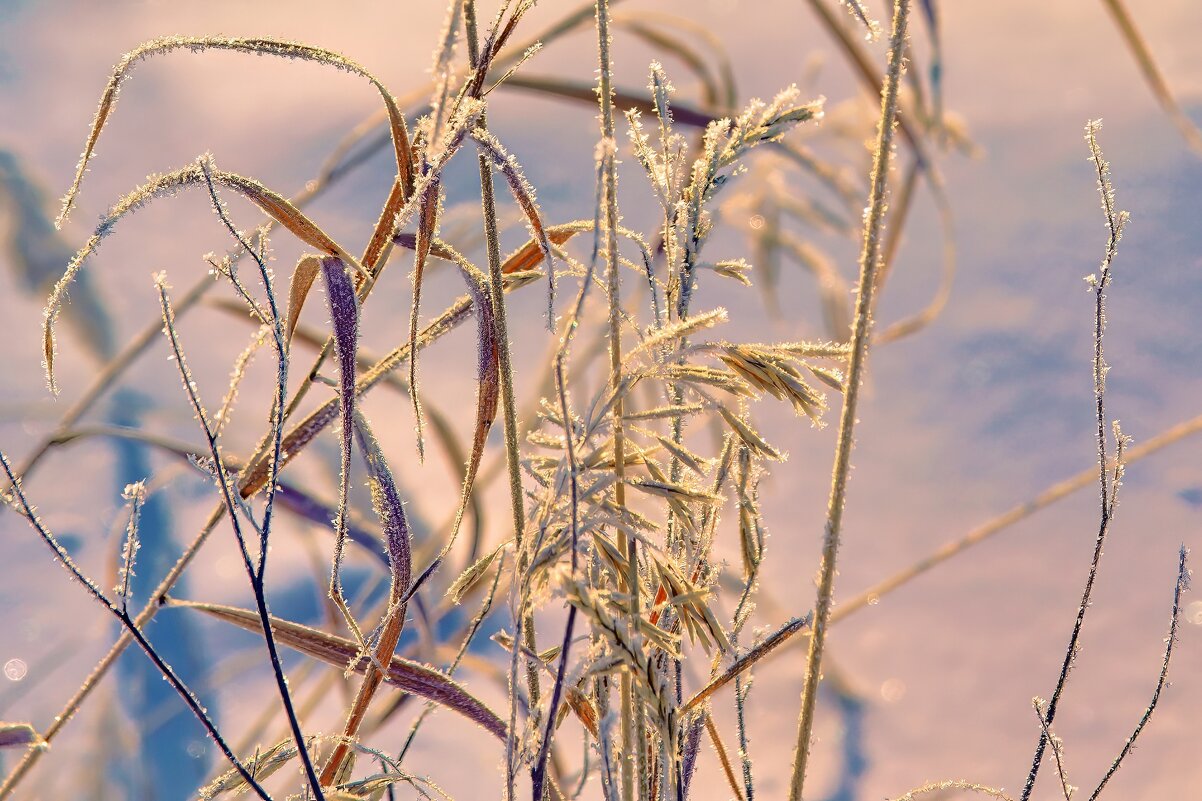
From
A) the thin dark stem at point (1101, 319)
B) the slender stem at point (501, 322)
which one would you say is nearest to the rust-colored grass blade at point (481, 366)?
the slender stem at point (501, 322)

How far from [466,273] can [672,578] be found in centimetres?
9

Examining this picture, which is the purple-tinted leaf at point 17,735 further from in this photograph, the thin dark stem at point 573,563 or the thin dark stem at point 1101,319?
the thin dark stem at point 1101,319

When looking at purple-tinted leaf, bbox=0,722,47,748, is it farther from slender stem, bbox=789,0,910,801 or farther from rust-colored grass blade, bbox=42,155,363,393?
slender stem, bbox=789,0,910,801

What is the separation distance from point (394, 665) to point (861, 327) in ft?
0.54

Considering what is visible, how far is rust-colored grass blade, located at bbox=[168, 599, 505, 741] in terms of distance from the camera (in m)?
0.28

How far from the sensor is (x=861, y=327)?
0.20 m

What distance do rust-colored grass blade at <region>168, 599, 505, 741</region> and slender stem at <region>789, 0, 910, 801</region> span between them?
0.35ft

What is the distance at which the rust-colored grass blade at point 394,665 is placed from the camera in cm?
28

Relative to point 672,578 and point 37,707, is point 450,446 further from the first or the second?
point 37,707

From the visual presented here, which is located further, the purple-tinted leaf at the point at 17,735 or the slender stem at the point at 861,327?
the purple-tinted leaf at the point at 17,735

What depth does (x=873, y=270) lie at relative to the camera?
197 mm

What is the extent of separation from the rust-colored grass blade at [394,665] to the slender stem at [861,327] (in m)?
0.11

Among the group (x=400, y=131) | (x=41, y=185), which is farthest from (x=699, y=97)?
(x=41, y=185)

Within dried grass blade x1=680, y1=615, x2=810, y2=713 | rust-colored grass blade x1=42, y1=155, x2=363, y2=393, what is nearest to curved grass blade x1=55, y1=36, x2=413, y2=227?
rust-colored grass blade x1=42, y1=155, x2=363, y2=393
